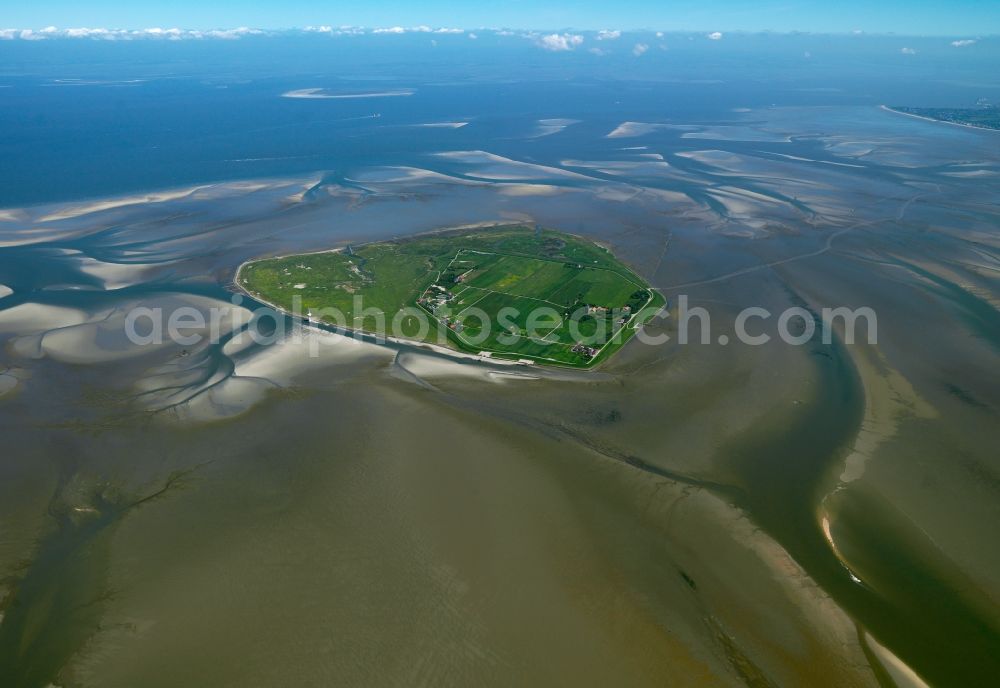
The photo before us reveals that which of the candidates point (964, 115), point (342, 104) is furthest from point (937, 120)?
point (342, 104)

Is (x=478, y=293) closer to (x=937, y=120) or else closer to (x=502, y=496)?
(x=502, y=496)

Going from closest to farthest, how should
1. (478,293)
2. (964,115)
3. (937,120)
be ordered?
(478,293) → (937,120) → (964,115)

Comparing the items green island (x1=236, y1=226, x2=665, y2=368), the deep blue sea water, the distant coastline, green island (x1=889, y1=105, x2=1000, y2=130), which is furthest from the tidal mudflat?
green island (x1=889, y1=105, x2=1000, y2=130)

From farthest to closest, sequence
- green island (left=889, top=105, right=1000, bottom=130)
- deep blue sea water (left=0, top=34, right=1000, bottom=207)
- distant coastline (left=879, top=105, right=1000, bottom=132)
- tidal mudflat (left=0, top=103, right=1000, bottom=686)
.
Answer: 1. green island (left=889, top=105, right=1000, bottom=130)
2. distant coastline (left=879, top=105, right=1000, bottom=132)
3. deep blue sea water (left=0, top=34, right=1000, bottom=207)
4. tidal mudflat (left=0, top=103, right=1000, bottom=686)

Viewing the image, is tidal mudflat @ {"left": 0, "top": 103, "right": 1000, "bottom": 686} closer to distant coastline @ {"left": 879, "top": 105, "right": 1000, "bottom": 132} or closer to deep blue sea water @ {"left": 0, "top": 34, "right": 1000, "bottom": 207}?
deep blue sea water @ {"left": 0, "top": 34, "right": 1000, "bottom": 207}

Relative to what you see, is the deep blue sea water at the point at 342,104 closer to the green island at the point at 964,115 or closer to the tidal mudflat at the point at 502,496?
the green island at the point at 964,115

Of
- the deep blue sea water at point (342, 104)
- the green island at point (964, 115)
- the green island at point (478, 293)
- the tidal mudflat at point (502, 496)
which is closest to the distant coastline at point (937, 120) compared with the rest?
the green island at point (964, 115)

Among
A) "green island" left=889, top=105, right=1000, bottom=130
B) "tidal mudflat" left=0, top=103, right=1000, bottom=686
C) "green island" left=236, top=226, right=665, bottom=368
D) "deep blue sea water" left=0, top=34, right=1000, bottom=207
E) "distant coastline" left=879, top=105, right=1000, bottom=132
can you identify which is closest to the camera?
"tidal mudflat" left=0, top=103, right=1000, bottom=686
